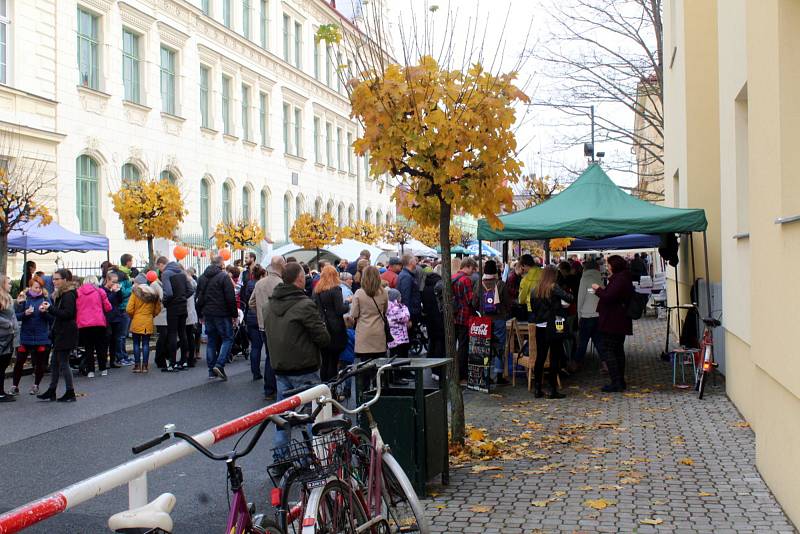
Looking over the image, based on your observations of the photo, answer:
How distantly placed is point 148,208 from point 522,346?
13.3 meters

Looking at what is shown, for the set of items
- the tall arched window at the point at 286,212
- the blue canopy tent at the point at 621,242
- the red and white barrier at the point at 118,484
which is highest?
the tall arched window at the point at 286,212

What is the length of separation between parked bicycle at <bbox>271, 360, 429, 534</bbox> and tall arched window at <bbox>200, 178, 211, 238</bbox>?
30.9m

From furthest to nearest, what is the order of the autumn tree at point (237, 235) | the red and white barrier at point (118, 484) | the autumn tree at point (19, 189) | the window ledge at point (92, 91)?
the autumn tree at point (237, 235) → the window ledge at point (92, 91) → the autumn tree at point (19, 189) → the red and white barrier at point (118, 484)

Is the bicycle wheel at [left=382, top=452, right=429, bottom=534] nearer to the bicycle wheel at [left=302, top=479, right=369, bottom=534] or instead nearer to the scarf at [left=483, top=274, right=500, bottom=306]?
the bicycle wheel at [left=302, top=479, right=369, bottom=534]

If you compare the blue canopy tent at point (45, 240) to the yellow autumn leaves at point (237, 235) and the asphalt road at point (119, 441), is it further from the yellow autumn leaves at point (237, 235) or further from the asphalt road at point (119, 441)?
the yellow autumn leaves at point (237, 235)

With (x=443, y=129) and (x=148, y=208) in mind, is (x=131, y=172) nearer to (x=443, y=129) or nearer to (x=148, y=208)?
(x=148, y=208)

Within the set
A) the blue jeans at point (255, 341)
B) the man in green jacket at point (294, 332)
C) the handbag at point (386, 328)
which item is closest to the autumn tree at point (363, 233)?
the blue jeans at point (255, 341)

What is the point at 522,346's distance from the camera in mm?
12867

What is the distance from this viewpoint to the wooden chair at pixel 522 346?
12078 mm

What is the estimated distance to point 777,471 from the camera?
6320mm

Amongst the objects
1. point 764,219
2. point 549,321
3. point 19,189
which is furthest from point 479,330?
point 19,189

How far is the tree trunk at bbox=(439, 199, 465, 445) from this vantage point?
841cm

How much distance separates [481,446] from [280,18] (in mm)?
38589

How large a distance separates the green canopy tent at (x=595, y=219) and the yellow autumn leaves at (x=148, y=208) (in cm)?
1264
